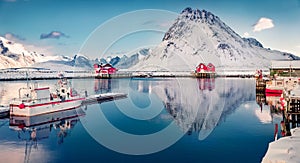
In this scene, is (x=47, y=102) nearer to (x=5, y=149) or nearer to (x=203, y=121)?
(x=5, y=149)

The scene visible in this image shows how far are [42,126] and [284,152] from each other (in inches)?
661

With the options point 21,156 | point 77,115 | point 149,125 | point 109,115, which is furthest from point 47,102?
point 21,156

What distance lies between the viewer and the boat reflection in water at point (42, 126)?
17.4 m

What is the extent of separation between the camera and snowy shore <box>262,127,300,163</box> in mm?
8727

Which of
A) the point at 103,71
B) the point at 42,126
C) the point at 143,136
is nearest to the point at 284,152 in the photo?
the point at 143,136

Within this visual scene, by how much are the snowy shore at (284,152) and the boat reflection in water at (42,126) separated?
402 inches

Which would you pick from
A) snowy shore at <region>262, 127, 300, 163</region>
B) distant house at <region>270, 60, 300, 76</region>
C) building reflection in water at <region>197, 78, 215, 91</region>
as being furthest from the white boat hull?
distant house at <region>270, 60, 300, 76</region>

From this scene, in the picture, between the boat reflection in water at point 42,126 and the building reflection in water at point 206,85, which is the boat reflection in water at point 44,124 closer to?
the boat reflection in water at point 42,126

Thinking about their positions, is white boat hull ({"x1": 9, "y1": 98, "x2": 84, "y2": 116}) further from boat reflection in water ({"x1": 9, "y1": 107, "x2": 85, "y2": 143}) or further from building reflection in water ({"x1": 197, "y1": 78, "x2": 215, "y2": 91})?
building reflection in water ({"x1": 197, "y1": 78, "x2": 215, "y2": 91})

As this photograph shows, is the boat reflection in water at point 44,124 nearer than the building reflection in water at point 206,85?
Yes

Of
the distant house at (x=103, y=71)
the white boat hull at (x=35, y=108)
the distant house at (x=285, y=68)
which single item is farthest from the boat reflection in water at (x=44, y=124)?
the distant house at (x=103, y=71)

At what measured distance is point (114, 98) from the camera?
39.4 metres

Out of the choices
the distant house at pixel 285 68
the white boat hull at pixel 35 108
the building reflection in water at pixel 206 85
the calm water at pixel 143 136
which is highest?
the distant house at pixel 285 68

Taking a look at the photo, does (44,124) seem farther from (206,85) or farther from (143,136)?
(206,85)
